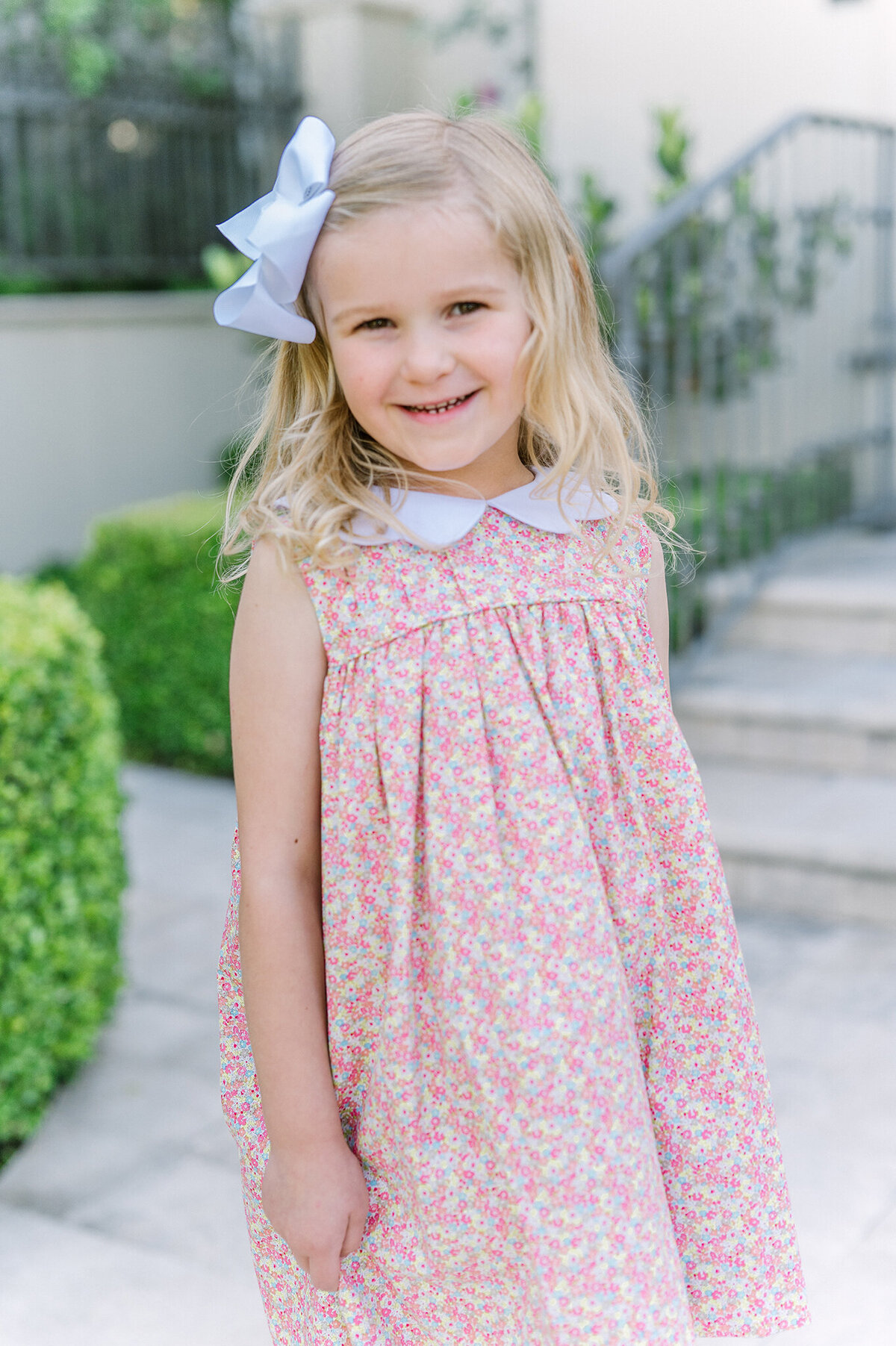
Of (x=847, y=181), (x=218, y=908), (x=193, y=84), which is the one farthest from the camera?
(x=193, y=84)

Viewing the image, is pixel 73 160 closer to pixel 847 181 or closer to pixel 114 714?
pixel 847 181

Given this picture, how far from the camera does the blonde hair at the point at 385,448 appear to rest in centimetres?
112

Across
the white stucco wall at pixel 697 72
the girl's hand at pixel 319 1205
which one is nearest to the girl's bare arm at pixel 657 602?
the girl's hand at pixel 319 1205

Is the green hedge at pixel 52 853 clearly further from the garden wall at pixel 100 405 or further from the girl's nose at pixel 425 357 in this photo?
the garden wall at pixel 100 405

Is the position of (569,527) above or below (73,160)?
below

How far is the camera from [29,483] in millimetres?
6031

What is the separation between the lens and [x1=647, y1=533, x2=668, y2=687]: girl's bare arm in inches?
53.0

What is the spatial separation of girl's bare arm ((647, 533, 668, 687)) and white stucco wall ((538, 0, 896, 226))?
418 centimetres

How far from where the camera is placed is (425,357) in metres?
1.10

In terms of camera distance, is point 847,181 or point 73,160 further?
point 73,160

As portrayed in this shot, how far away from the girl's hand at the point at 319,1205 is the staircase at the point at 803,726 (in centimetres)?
217

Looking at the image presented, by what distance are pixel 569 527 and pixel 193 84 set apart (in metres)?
6.14

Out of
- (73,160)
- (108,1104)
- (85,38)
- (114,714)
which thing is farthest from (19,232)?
(108,1104)

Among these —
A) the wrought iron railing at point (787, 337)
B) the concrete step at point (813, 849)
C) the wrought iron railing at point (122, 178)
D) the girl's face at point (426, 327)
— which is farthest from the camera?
the wrought iron railing at point (122, 178)
